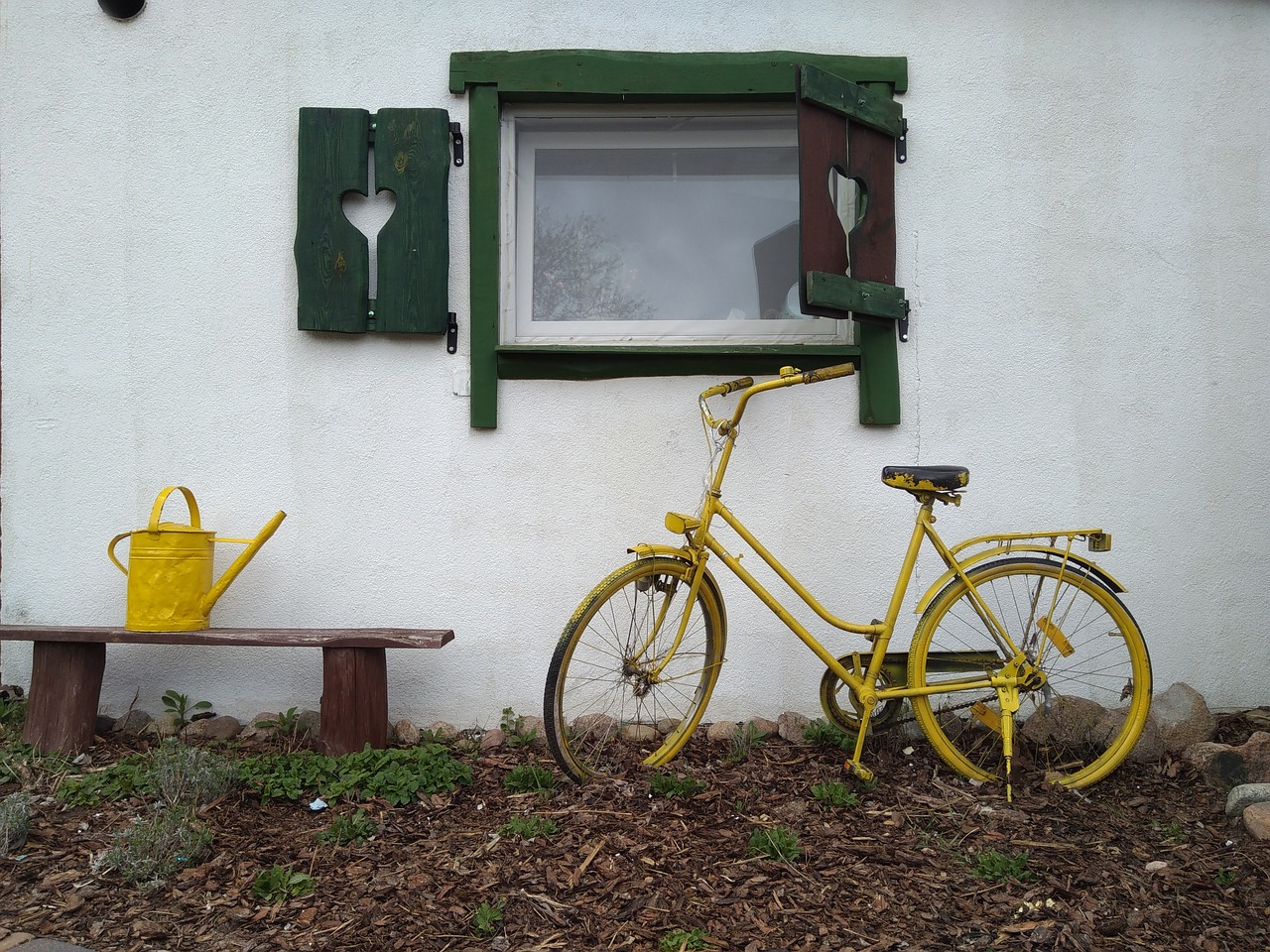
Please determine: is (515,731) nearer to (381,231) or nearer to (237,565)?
(237,565)

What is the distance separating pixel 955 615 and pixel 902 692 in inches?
28.7

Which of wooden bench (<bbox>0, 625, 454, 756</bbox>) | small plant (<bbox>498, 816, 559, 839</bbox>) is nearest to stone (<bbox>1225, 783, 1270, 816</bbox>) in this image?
small plant (<bbox>498, 816, 559, 839</bbox>)

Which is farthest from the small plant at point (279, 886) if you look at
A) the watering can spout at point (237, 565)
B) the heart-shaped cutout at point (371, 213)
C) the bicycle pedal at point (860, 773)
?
the heart-shaped cutout at point (371, 213)

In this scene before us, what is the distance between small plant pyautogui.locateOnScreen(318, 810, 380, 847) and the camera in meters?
2.96

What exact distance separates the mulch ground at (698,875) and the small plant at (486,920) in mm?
13

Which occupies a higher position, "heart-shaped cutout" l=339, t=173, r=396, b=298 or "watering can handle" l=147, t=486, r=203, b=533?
"heart-shaped cutout" l=339, t=173, r=396, b=298

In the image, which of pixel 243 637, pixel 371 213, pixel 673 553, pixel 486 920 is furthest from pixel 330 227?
pixel 486 920

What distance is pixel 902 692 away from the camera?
3.34m

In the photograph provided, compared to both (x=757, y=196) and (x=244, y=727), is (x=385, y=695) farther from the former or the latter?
(x=757, y=196)

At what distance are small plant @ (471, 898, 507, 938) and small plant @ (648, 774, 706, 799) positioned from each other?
806mm

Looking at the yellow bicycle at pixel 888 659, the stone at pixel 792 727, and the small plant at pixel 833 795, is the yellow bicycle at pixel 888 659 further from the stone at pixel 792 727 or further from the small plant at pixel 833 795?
the stone at pixel 792 727

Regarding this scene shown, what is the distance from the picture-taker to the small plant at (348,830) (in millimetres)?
2961

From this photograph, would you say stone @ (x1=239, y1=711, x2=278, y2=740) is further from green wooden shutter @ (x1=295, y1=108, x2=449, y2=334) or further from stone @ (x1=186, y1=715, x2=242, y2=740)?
green wooden shutter @ (x1=295, y1=108, x2=449, y2=334)

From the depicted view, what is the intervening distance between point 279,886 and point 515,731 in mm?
1280
